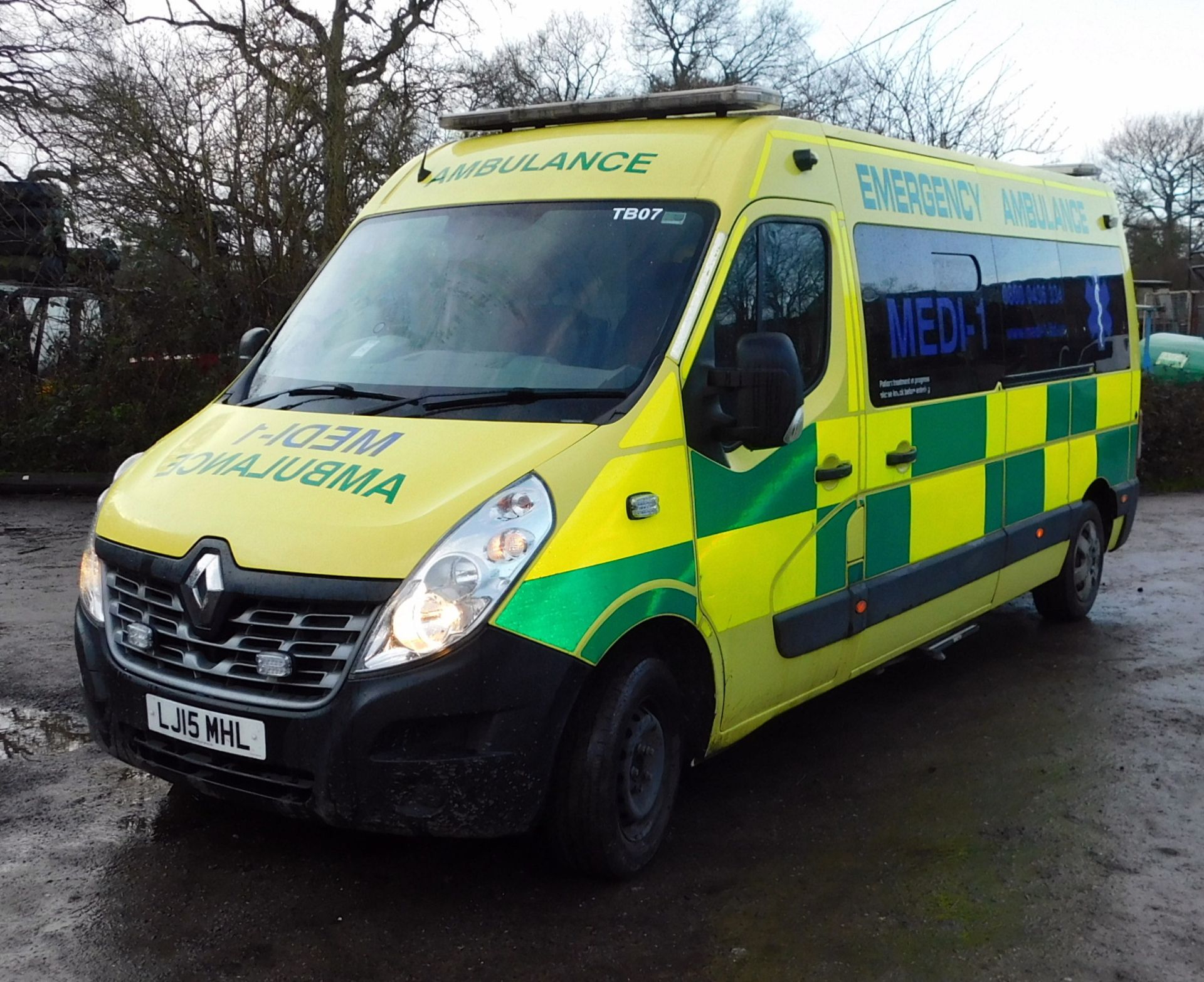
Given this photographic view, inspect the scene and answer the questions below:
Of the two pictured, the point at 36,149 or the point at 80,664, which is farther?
the point at 36,149

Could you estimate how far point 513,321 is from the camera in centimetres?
412

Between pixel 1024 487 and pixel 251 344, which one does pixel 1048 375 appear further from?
pixel 251 344

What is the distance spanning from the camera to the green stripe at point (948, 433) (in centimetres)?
515

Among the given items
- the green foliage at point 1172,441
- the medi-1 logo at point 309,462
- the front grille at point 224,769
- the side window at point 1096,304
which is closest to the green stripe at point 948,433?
the side window at point 1096,304

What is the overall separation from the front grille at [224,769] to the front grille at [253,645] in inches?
7.1

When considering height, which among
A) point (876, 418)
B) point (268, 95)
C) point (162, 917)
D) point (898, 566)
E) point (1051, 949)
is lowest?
point (1051, 949)

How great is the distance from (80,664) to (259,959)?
1093 mm

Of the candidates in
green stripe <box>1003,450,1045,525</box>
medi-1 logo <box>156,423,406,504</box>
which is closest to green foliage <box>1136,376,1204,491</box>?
green stripe <box>1003,450,1045,525</box>

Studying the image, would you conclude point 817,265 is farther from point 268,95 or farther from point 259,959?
point 268,95

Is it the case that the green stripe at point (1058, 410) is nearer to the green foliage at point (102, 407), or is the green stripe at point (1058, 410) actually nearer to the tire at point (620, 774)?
the tire at point (620, 774)

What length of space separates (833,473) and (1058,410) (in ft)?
7.86

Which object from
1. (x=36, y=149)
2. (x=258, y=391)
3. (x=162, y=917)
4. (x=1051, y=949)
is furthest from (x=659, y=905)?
(x=36, y=149)

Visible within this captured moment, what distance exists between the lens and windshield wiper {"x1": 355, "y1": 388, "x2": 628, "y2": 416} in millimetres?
3812

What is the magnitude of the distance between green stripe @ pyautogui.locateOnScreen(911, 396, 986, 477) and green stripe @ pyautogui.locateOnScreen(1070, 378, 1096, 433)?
1.17 m
